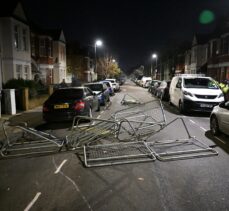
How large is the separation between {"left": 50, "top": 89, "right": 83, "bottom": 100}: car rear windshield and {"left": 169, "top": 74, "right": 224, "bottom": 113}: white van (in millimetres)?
5151

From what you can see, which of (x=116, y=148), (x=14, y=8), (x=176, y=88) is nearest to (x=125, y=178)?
(x=116, y=148)

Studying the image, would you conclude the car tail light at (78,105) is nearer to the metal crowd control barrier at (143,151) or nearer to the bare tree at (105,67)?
the metal crowd control barrier at (143,151)

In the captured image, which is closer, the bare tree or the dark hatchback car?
the dark hatchback car

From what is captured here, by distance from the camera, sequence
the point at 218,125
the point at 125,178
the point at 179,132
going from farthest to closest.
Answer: the point at 179,132, the point at 218,125, the point at 125,178

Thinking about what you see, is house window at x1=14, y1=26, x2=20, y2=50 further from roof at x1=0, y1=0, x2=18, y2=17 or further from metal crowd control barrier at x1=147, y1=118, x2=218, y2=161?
metal crowd control barrier at x1=147, y1=118, x2=218, y2=161

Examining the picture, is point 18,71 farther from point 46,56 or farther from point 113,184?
point 113,184

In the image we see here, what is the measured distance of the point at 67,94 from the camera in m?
10.8

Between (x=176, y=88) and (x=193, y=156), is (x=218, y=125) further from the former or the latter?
(x=176, y=88)

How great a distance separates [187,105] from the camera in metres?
12.3

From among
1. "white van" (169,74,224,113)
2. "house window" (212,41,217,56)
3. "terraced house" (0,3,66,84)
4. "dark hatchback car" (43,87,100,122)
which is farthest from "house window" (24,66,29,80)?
"house window" (212,41,217,56)

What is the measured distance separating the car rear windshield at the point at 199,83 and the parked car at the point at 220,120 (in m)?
5.22

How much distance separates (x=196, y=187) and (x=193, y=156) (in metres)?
1.75

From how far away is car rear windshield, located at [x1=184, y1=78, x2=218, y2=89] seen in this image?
1337 centimetres

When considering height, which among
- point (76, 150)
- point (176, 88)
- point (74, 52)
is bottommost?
point (76, 150)
